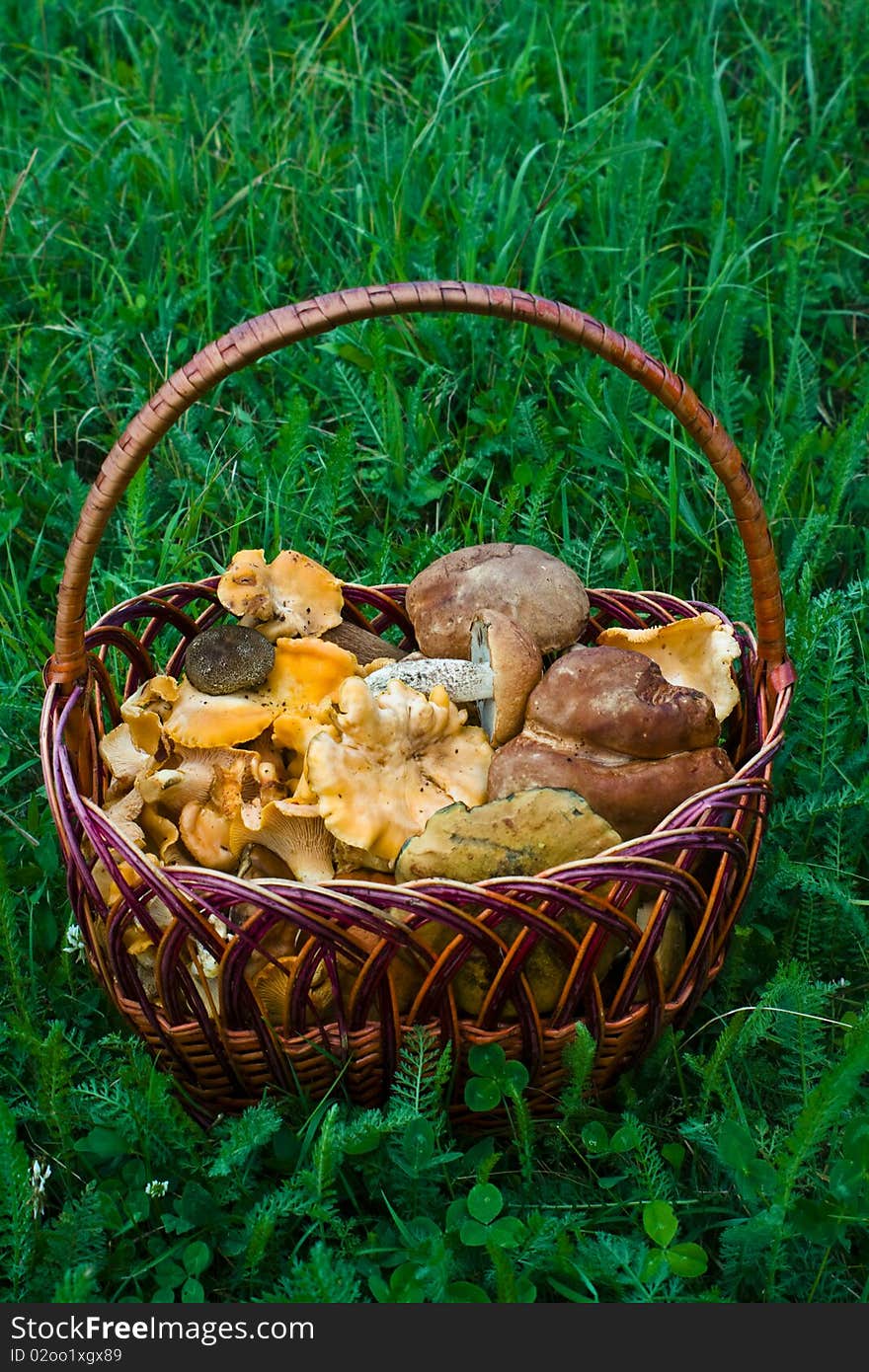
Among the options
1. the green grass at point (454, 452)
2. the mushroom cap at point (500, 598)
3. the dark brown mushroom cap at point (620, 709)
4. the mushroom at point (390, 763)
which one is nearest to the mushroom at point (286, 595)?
the mushroom cap at point (500, 598)

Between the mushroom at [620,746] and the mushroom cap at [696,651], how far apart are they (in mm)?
202

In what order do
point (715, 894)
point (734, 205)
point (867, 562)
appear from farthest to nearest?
point (734, 205)
point (867, 562)
point (715, 894)

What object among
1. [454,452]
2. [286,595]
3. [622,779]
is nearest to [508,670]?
[622,779]

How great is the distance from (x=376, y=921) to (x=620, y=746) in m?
Answer: 0.65

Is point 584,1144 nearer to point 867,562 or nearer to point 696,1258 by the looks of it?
point 696,1258

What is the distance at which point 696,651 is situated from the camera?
8.80 feet

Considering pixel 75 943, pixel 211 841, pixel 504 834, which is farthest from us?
pixel 75 943

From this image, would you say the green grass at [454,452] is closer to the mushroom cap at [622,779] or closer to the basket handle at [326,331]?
the mushroom cap at [622,779]

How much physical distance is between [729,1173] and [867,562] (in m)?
2.04

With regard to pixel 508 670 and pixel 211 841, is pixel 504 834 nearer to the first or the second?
pixel 508 670

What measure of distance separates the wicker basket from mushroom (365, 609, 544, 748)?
0.46m

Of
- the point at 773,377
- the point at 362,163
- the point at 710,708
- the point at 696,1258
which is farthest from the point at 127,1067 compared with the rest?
the point at 362,163

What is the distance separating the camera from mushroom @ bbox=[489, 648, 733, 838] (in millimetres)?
2355

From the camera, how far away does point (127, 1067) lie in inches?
91.3
